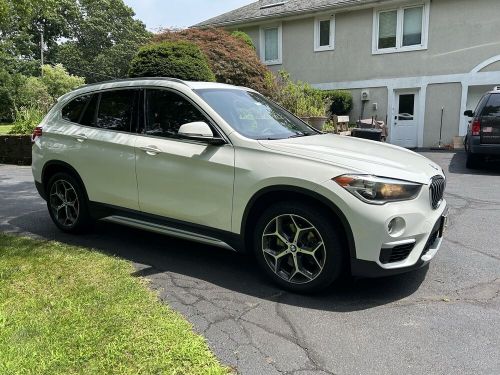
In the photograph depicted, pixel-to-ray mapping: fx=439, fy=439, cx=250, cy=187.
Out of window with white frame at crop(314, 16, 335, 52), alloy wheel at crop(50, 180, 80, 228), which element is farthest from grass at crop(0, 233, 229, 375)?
window with white frame at crop(314, 16, 335, 52)

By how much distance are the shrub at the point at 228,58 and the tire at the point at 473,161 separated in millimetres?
6327

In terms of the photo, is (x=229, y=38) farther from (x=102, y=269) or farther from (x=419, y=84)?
(x=102, y=269)

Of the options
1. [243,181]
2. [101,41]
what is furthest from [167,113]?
[101,41]

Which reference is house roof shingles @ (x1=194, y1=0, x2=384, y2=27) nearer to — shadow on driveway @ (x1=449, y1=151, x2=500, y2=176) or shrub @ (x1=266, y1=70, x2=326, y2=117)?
shrub @ (x1=266, y1=70, x2=326, y2=117)

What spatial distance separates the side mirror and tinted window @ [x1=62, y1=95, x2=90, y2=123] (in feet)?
6.21

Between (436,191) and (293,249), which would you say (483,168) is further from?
(293,249)

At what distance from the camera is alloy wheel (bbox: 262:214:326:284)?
11.7 feet

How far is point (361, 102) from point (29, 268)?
14605 millimetres

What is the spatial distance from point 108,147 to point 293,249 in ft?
7.74

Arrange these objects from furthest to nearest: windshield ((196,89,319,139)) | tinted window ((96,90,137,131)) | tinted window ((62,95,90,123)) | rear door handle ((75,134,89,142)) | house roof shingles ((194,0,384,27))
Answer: house roof shingles ((194,0,384,27)), tinted window ((62,95,90,123)), rear door handle ((75,134,89,142)), tinted window ((96,90,137,131)), windshield ((196,89,319,139))

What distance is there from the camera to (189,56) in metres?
10.6

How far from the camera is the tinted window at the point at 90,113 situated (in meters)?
5.10

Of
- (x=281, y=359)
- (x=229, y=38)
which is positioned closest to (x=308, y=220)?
(x=281, y=359)

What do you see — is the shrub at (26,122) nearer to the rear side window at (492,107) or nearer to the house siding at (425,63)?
the house siding at (425,63)
